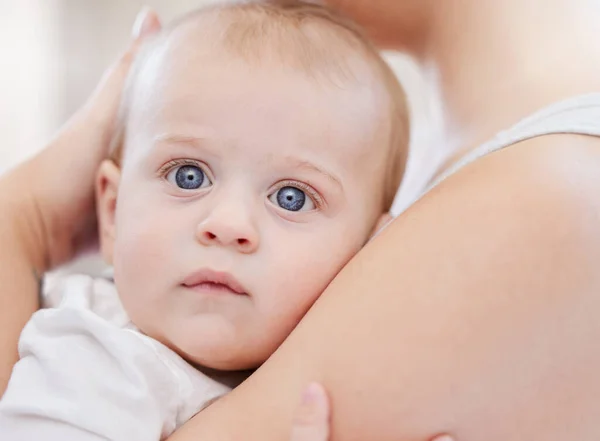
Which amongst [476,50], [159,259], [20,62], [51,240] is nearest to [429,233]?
[159,259]

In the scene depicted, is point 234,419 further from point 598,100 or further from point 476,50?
point 476,50

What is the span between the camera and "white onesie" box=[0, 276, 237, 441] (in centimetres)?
72

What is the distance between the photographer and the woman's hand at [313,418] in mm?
646

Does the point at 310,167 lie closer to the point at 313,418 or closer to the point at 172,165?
the point at 172,165

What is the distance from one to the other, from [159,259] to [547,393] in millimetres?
427

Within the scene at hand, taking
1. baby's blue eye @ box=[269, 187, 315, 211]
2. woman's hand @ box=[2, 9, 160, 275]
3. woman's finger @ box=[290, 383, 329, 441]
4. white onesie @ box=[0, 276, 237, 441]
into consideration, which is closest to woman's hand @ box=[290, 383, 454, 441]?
woman's finger @ box=[290, 383, 329, 441]

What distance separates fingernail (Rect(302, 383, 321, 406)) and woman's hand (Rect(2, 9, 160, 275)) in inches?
20.4

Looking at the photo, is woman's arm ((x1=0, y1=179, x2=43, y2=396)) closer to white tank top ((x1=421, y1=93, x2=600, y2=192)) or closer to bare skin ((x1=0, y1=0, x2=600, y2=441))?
bare skin ((x1=0, y1=0, x2=600, y2=441))

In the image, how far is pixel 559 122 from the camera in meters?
0.76

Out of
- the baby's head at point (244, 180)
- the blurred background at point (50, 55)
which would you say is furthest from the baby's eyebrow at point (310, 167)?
the blurred background at point (50, 55)

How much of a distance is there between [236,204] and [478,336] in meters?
0.31

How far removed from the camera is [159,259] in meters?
0.84

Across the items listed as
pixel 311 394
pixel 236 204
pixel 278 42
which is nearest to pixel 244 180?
pixel 236 204

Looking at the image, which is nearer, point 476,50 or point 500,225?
point 500,225
